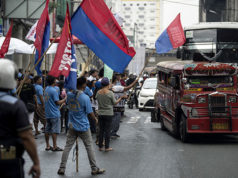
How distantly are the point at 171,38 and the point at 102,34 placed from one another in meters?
4.20

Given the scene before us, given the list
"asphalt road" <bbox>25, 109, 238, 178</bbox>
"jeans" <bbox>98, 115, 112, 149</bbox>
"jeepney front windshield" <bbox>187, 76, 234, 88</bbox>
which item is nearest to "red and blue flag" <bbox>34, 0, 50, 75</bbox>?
"jeans" <bbox>98, 115, 112, 149</bbox>

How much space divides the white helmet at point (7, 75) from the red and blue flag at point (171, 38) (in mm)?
10184

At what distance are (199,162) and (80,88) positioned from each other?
293 centimetres

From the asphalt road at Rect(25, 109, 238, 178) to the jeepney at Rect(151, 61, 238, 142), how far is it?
1.45 feet

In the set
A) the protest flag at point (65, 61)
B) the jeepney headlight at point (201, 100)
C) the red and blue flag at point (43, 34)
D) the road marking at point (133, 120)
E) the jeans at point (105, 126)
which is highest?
the red and blue flag at point (43, 34)

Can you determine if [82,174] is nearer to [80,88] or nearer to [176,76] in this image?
[80,88]

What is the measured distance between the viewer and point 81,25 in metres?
11.0

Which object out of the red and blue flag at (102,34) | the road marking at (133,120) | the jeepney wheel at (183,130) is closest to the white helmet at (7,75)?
the red and blue flag at (102,34)

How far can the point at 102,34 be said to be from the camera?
1109cm

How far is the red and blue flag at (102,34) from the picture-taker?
10977mm

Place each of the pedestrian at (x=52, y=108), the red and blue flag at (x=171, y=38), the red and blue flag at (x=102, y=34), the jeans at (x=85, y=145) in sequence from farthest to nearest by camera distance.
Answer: the red and blue flag at (x=171, y=38) → the pedestrian at (x=52, y=108) → the red and blue flag at (x=102, y=34) → the jeans at (x=85, y=145)

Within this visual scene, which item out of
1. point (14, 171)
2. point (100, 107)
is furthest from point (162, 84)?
point (14, 171)

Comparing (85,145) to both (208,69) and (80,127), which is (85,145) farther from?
(208,69)

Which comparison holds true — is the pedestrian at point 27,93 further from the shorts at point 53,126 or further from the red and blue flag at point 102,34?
the red and blue flag at point 102,34
